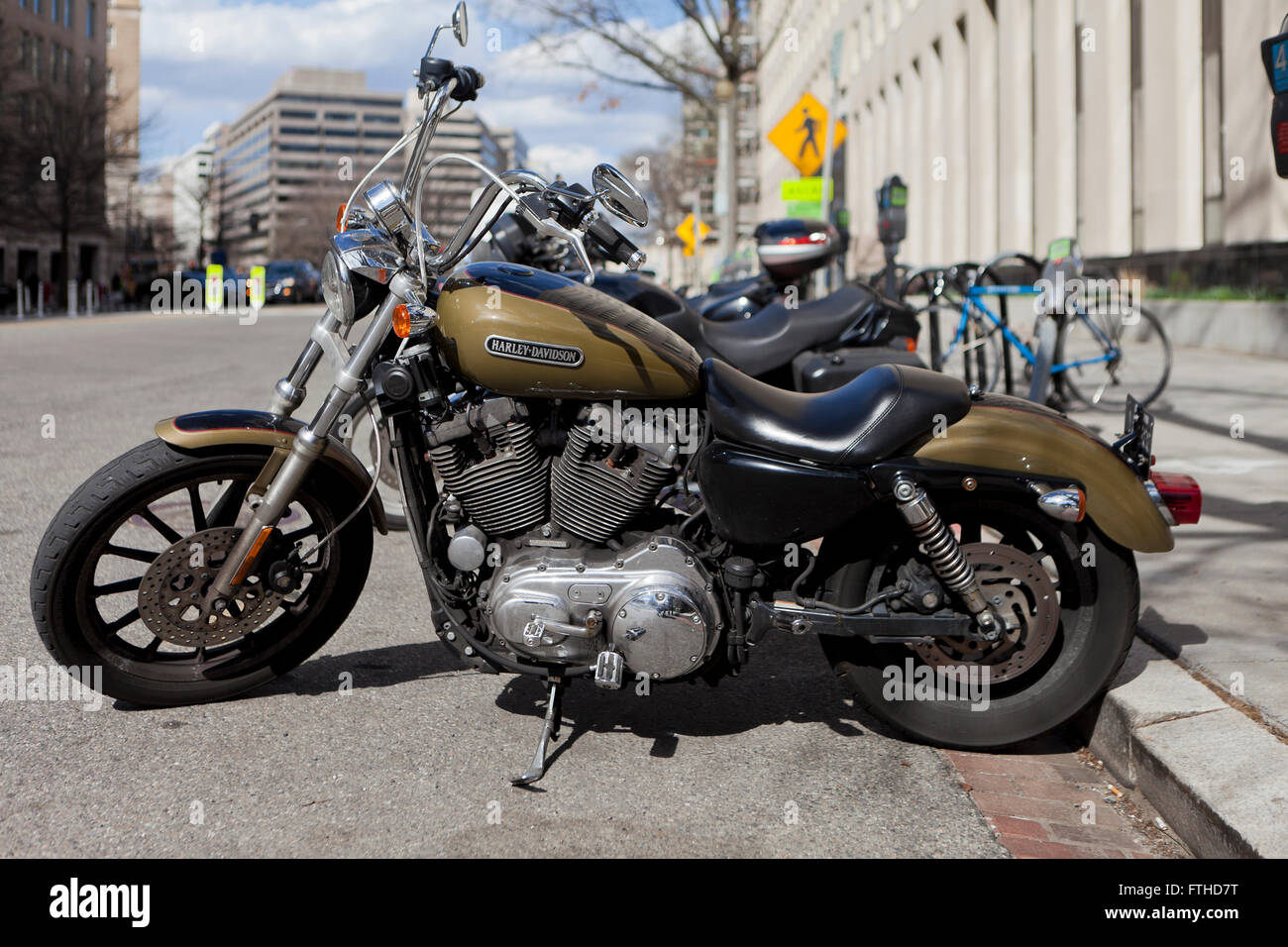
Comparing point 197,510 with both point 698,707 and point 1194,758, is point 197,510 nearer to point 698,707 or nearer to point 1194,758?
point 698,707

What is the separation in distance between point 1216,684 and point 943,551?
1003mm

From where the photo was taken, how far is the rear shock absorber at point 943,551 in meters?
3.42

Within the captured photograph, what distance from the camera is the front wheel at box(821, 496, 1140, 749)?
3.55 metres

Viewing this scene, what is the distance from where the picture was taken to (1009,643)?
3.60m

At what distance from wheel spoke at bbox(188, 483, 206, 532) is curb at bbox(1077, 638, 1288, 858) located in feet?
8.51

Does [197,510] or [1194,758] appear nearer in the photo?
[1194,758]

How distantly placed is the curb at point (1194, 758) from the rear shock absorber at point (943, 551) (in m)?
0.48

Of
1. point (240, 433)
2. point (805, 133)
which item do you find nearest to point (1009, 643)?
point (240, 433)

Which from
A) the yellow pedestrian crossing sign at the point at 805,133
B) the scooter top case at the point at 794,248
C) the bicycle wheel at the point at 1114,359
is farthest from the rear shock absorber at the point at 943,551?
the yellow pedestrian crossing sign at the point at 805,133

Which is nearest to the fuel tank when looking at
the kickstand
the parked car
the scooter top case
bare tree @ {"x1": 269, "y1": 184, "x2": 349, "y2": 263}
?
the kickstand

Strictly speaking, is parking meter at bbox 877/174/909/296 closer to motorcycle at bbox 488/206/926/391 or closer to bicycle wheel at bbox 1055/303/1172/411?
bicycle wheel at bbox 1055/303/1172/411

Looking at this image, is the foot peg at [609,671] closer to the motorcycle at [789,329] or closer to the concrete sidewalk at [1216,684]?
the concrete sidewalk at [1216,684]

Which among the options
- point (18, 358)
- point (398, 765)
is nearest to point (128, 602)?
point (398, 765)
